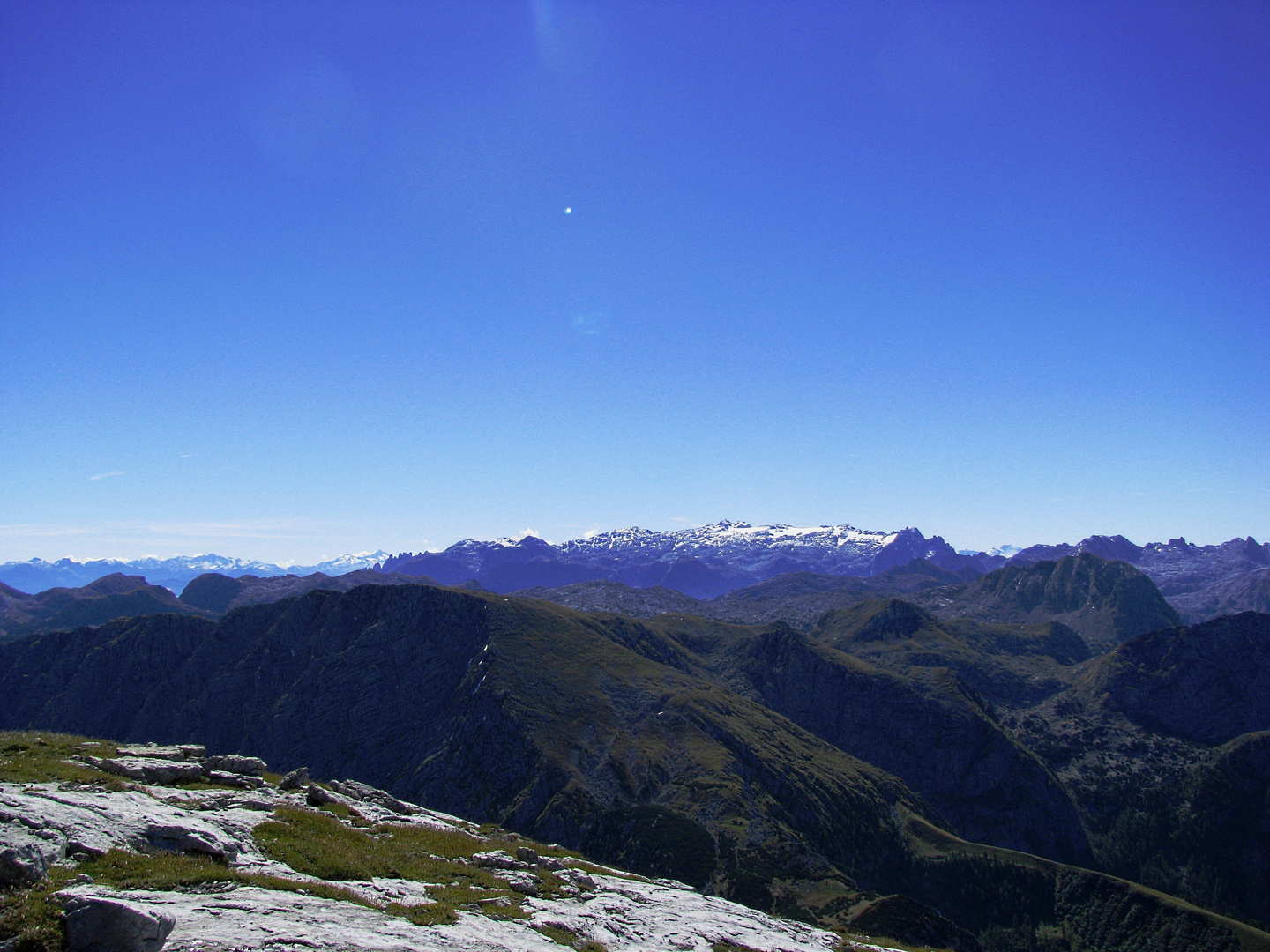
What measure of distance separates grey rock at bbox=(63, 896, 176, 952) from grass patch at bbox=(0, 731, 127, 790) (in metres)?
20.5

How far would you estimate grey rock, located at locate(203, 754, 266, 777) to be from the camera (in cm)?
4431

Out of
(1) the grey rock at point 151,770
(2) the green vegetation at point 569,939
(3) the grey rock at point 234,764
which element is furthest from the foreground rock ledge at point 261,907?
(3) the grey rock at point 234,764

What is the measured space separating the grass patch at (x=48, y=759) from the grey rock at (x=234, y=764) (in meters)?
6.08

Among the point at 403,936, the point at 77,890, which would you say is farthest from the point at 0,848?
the point at 403,936

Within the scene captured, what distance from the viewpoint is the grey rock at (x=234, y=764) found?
145 feet

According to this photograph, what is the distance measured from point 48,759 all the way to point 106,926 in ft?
94.6

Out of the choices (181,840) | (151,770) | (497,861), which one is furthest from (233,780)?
(497,861)

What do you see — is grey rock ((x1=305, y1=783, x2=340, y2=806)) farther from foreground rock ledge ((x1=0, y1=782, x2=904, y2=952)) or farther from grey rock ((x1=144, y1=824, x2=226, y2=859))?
grey rock ((x1=144, y1=824, x2=226, y2=859))

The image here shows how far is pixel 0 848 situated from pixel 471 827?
37.9 m

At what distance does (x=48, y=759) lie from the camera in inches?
1470

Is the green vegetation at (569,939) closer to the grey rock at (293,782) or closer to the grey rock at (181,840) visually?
the grey rock at (181,840)

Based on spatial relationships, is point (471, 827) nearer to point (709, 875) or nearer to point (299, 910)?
point (299, 910)

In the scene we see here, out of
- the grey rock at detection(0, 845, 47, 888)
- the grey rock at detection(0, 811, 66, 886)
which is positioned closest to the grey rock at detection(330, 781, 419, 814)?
the grey rock at detection(0, 811, 66, 886)

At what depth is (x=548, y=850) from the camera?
1976 inches
